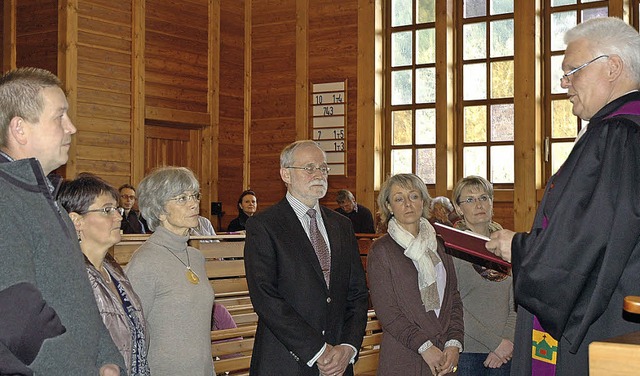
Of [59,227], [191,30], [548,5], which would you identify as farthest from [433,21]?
[59,227]

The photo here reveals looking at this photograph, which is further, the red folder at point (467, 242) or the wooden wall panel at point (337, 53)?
the wooden wall panel at point (337, 53)

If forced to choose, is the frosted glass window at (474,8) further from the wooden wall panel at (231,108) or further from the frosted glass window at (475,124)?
the wooden wall panel at (231,108)

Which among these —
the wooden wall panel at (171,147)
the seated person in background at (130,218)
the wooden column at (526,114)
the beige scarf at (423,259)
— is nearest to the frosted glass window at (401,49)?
the wooden column at (526,114)

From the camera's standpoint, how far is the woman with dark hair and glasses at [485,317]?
4.11m

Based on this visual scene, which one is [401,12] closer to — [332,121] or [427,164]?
[332,121]

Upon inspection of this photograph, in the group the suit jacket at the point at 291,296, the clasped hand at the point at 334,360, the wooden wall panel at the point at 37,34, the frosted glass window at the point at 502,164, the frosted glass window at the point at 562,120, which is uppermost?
the wooden wall panel at the point at 37,34

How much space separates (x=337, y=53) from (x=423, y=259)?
8.36m

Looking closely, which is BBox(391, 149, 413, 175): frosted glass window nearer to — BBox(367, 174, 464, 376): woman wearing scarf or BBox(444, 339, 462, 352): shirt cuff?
BBox(367, 174, 464, 376): woman wearing scarf

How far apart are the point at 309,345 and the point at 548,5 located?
835 cm

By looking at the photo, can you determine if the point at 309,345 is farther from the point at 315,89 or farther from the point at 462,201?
the point at 315,89

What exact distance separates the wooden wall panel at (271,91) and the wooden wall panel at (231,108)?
192 millimetres

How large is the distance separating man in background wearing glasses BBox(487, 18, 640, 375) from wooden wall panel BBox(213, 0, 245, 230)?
9767 mm

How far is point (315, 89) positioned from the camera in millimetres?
12234

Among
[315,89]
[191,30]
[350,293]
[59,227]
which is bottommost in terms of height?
[350,293]
